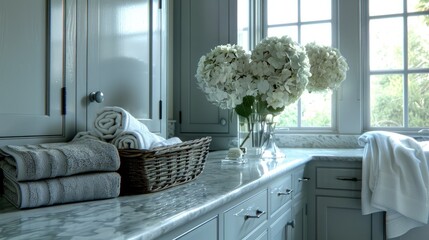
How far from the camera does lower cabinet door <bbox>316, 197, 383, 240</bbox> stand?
2078 mm

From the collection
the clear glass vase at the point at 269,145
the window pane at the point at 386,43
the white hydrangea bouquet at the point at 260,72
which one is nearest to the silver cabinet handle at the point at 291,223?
the clear glass vase at the point at 269,145

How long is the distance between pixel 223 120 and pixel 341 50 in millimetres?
950

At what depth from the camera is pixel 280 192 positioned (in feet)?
5.19

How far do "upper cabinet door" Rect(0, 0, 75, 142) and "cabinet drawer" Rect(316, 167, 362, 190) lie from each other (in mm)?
1456

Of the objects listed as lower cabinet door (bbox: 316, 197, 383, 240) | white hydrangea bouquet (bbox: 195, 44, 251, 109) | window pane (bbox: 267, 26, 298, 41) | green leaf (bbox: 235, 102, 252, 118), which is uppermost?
window pane (bbox: 267, 26, 298, 41)

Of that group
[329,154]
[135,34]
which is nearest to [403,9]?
[329,154]

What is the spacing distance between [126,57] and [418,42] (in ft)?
6.32

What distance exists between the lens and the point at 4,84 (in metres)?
0.94

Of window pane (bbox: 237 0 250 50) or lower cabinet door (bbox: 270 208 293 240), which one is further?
window pane (bbox: 237 0 250 50)

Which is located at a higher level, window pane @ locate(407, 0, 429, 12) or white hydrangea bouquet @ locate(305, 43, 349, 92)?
window pane @ locate(407, 0, 429, 12)

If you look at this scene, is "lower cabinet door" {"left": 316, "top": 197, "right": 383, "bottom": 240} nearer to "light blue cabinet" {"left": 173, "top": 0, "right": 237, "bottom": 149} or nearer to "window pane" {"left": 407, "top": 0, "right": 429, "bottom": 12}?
"light blue cabinet" {"left": 173, "top": 0, "right": 237, "bottom": 149}

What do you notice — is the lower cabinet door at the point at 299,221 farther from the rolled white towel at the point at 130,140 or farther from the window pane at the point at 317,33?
the window pane at the point at 317,33

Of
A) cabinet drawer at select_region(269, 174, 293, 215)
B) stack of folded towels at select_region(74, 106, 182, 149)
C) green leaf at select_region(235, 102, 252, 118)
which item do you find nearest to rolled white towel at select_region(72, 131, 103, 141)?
stack of folded towels at select_region(74, 106, 182, 149)

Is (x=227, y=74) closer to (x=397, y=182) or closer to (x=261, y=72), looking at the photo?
(x=261, y=72)
